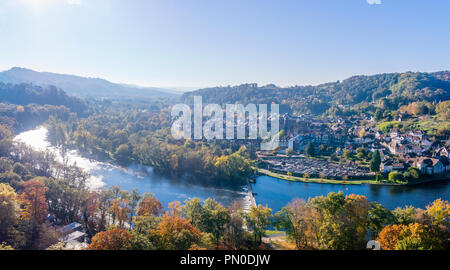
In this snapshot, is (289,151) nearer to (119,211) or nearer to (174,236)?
(119,211)

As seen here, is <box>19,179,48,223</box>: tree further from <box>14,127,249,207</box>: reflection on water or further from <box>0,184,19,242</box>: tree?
<box>14,127,249,207</box>: reflection on water

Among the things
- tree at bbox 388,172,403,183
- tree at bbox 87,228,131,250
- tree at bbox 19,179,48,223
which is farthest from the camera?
tree at bbox 388,172,403,183

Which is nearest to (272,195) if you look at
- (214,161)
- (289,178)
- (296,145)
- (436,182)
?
(289,178)

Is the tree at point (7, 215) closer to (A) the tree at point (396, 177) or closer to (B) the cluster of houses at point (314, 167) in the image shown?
(B) the cluster of houses at point (314, 167)

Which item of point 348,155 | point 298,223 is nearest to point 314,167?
point 348,155

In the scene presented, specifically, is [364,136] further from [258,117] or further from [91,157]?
[91,157]

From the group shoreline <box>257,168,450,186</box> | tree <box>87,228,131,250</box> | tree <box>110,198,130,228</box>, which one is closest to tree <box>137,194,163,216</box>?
tree <box>110,198,130,228</box>
